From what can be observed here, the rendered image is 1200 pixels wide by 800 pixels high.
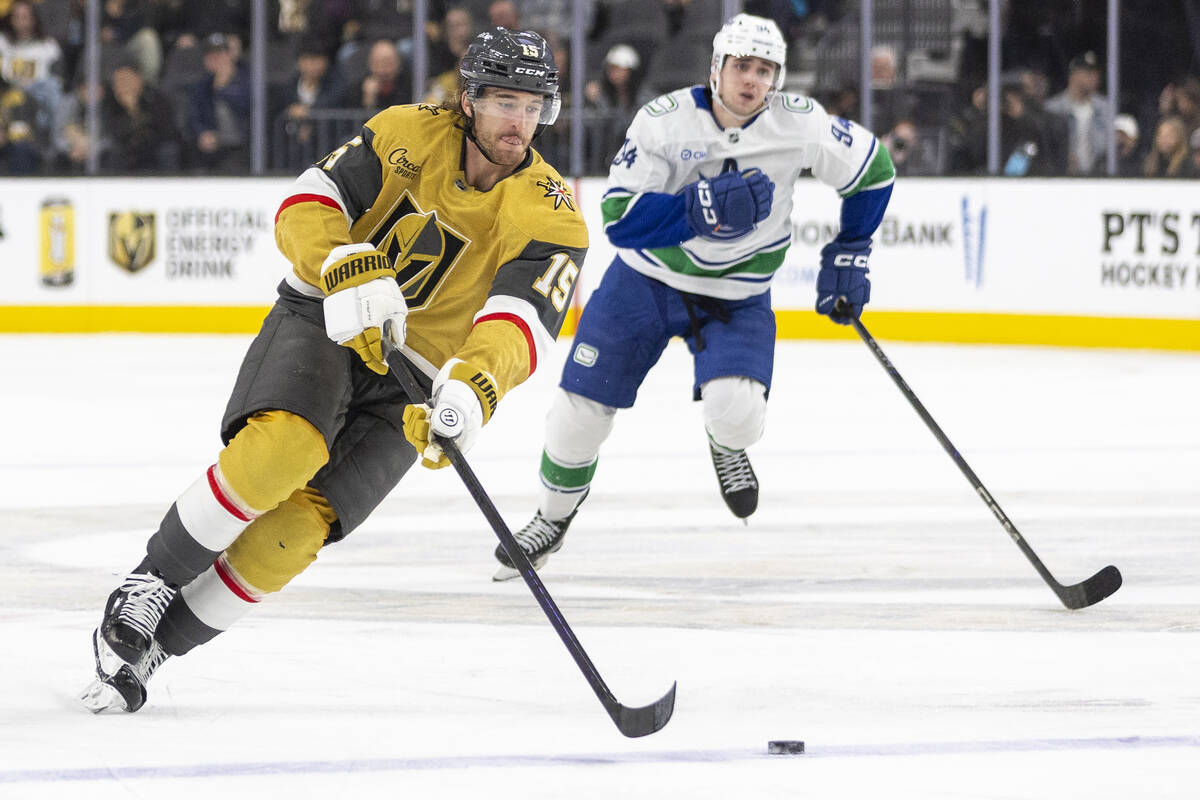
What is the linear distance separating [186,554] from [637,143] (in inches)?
68.9

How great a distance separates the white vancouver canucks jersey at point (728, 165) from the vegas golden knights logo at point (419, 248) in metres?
1.10

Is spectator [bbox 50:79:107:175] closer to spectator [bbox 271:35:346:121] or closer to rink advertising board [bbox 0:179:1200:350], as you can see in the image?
rink advertising board [bbox 0:179:1200:350]

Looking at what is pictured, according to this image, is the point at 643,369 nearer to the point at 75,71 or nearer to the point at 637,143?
the point at 637,143

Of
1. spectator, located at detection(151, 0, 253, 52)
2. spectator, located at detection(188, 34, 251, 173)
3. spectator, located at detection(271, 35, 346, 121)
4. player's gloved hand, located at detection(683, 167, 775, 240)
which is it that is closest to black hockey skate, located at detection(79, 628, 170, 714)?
player's gloved hand, located at detection(683, 167, 775, 240)

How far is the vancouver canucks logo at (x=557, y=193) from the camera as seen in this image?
323cm

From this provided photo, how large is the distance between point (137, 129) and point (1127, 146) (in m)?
5.21

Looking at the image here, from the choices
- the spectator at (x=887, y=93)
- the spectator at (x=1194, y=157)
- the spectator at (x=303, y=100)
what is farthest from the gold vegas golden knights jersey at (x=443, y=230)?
the spectator at (x=303, y=100)

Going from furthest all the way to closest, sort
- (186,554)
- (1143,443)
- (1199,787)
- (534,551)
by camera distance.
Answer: (1143,443) < (534,551) < (186,554) < (1199,787)

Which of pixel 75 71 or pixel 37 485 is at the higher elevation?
pixel 75 71

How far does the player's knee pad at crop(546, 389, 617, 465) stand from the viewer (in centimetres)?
436

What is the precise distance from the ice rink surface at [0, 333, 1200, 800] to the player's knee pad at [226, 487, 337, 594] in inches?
8.0

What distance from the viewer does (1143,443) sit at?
20.9ft

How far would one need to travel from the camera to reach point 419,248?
10.6 ft

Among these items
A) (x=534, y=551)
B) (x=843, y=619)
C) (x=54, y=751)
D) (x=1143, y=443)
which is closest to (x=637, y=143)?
(x=534, y=551)
